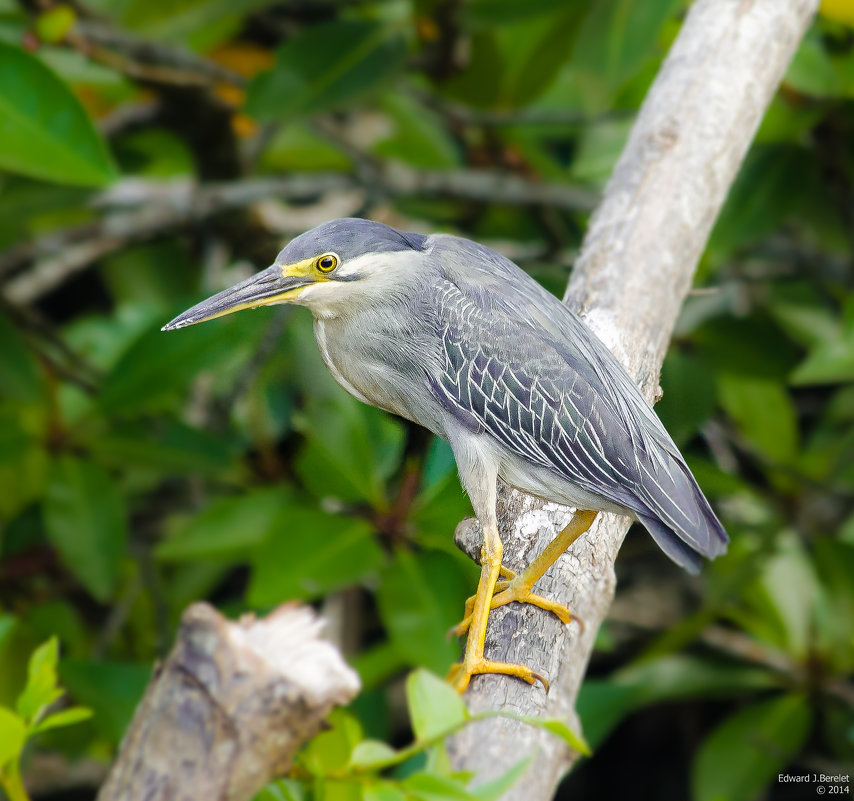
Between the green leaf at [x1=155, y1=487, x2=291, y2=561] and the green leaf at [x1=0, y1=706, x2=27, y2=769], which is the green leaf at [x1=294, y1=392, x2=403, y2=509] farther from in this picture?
the green leaf at [x1=0, y1=706, x2=27, y2=769]

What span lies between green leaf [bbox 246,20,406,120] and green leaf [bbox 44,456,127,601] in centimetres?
112

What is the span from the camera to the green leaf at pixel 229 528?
2.62 m

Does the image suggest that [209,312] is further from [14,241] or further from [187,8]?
[187,8]

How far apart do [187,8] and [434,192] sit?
946 millimetres

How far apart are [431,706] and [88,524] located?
1918 millimetres

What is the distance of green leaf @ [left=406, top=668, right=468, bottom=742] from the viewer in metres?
0.99

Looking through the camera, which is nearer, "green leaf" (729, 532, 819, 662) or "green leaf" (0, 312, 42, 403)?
"green leaf" (0, 312, 42, 403)

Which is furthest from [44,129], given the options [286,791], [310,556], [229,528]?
[286,791]

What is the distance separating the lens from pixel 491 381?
178 cm

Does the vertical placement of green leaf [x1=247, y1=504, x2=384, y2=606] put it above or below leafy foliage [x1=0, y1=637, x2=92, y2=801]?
below

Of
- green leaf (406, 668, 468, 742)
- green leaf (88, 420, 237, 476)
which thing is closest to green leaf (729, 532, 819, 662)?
green leaf (88, 420, 237, 476)

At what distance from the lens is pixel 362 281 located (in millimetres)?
1869

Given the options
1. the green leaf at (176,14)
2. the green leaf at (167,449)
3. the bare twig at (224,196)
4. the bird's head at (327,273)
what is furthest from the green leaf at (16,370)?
the bird's head at (327,273)

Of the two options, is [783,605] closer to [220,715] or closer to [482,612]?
[482,612]
